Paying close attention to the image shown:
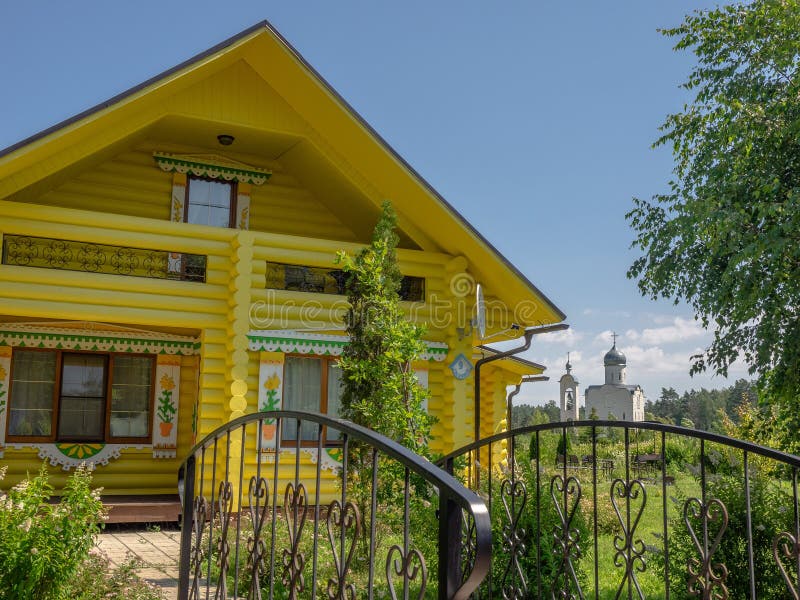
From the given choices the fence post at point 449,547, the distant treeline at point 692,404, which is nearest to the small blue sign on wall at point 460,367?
the fence post at point 449,547

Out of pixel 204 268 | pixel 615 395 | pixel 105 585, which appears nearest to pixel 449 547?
pixel 105 585

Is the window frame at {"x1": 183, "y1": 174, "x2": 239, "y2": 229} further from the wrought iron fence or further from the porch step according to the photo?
the porch step

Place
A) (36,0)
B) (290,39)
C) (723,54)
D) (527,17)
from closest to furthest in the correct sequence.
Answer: (36,0) < (527,17) < (290,39) < (723,54)

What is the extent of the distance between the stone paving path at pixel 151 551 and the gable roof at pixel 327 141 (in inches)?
177

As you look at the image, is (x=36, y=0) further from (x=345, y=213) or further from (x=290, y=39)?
(x=345, y=213)

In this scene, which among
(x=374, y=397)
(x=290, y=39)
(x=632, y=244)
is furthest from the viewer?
(x=632, y=244)

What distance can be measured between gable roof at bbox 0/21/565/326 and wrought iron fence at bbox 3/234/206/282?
725mm

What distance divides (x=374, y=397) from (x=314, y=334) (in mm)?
2912

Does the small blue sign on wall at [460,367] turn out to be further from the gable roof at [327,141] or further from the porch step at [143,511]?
the porch step at [143,511]

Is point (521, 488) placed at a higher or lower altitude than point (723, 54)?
lower

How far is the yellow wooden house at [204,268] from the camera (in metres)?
9.74

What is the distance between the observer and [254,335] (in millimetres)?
10273

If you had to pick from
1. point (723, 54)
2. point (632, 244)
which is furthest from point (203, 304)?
point (723, 54)

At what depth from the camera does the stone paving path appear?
692 cm
